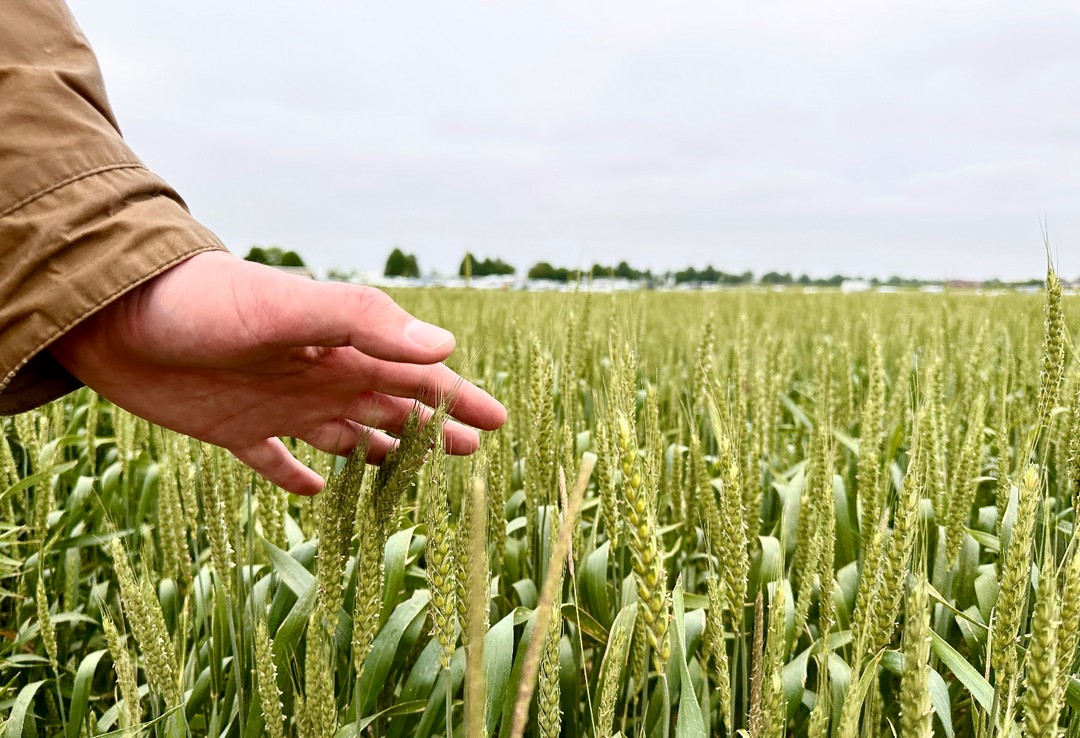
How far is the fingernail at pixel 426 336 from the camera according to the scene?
1.16 meters

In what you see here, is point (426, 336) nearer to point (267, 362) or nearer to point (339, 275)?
point (267, 362)

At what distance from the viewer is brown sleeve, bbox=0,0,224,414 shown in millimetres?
1252

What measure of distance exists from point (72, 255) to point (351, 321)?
20.3 inches

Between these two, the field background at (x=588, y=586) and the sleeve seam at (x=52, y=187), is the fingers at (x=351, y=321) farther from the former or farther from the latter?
the sleeve seam at (x=52, y=187)

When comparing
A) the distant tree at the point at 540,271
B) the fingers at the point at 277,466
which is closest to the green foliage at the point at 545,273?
the distant tree at the point at 540,271

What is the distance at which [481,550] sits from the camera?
1.40 feet

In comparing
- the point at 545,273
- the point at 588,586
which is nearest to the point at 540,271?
the point at 545,273

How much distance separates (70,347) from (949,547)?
1858mm

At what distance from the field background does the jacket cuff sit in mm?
358

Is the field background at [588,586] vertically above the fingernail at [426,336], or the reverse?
the fingernail at [426,336]

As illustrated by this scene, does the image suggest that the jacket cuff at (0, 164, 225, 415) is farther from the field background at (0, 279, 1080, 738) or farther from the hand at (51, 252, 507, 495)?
the field background at (0, 279, 1080, 738)

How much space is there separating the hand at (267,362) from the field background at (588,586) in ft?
0.29

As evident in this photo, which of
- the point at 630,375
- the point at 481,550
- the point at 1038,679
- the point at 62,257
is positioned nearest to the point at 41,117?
the point at 62,257

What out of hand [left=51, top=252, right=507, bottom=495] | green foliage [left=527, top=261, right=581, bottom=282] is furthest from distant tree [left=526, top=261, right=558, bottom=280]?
hand [left=51, top=252, right=507, bottom=495]
